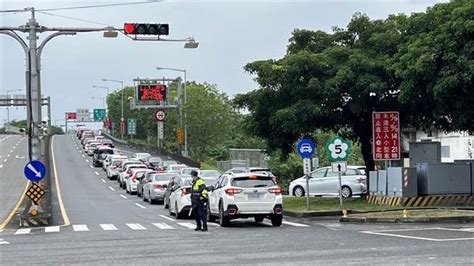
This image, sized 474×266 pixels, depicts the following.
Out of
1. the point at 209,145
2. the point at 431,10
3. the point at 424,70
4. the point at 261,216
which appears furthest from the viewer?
the point at 209,145

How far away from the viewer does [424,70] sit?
2753 centimetres

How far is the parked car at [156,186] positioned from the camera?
3834 cm

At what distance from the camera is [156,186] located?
38625 mm

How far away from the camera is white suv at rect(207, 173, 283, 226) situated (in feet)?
78.9

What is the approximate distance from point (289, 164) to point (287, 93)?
34.4 metres

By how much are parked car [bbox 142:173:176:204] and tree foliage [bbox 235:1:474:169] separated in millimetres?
5601

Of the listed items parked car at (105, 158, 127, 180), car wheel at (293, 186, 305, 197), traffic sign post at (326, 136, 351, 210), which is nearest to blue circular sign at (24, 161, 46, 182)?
traffic sign post at (326, 136, 351, 210)

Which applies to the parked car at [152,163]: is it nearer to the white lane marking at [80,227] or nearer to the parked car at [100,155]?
the parked car at [100,155]

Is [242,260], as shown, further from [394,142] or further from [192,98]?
[192,98]

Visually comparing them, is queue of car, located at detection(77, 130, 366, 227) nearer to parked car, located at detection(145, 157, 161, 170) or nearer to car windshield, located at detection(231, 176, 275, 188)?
car windshield, located at detection(231, 176, 275, 188)

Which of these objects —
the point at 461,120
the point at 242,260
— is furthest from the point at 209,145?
the point at 242,260

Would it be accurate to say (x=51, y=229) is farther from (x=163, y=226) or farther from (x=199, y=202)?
(x=199, y=202)

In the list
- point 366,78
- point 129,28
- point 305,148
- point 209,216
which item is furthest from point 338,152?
point 129,28

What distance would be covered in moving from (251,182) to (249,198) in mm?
542
